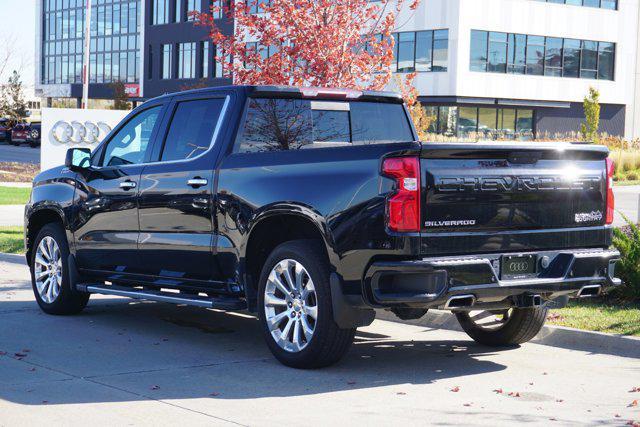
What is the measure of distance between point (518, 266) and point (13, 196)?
74.0 ft

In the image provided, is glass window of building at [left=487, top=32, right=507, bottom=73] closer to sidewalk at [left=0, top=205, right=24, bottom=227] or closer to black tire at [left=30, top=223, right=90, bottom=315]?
sidewalk at [left=0, top=205, right=24, bottom=227]

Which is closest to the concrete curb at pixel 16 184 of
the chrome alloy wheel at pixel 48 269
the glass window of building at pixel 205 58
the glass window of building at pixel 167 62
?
the chrome alloy wheel at pixel 48 269

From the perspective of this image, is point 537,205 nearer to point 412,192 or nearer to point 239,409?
point 412,192

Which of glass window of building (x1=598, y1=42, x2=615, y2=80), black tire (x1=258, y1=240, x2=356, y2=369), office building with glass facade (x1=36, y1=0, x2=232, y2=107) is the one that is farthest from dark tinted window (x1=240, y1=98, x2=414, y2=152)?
office building with glass facade (x1=36, y1=0, x2=232, y2=107)

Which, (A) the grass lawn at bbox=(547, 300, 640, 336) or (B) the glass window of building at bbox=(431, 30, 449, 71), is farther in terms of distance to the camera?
(B) the glass window of building at bbox=(431, 30, 449, 71)

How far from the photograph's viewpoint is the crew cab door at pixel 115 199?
9336 millimetres

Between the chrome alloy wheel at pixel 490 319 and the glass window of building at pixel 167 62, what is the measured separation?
73612mm

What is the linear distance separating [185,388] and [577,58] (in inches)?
2184

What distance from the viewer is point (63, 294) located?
10.1m

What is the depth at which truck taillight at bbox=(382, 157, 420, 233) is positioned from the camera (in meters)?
6.94

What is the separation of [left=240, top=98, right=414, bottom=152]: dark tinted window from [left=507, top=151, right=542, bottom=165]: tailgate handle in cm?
184

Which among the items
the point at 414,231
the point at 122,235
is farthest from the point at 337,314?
the point at 122,235

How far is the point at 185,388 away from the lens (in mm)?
7090

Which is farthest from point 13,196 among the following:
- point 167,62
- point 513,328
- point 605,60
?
point 167,62
